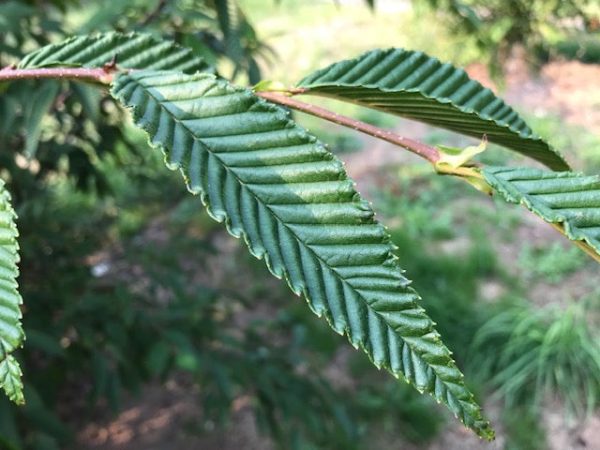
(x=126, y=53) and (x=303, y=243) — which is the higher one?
(x=126, y=53)

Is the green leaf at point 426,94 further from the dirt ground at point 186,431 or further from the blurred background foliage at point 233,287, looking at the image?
the dirt ground at point 186,431

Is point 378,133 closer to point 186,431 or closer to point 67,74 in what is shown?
point 67,74

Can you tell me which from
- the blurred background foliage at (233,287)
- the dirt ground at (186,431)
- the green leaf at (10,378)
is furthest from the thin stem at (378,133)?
the dirt ground at (186,431)

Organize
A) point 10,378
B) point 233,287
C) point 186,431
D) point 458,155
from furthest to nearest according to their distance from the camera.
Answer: point 233,287, point 186,431, point 458,155, point 10,378

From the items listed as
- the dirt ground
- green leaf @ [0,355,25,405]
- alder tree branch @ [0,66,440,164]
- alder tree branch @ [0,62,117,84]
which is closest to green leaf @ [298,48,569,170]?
alder tree branch @ [0,66,440,164]

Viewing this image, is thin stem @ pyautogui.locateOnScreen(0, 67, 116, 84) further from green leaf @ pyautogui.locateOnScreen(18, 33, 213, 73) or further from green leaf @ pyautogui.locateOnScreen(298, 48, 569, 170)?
green leaf @ pyautogui.locateOnScreen(298, 48, 569, 170)

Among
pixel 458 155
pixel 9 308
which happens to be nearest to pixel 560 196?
pixel 458 155

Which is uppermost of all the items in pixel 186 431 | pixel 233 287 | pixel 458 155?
pixel 458 155
